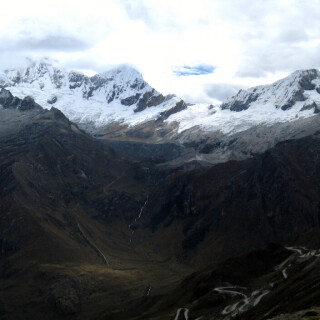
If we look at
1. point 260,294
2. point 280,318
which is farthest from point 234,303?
point 280,318

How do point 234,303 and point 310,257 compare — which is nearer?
point 234,303

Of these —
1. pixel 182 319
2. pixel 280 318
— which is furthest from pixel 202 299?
pixel 280 318

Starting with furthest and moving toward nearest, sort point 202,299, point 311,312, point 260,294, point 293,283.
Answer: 1. point 202,299
2. point 260,294
3. point 293,283
4. point 311,312

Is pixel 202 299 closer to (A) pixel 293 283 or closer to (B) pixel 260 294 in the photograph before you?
(B) pixel 260 294

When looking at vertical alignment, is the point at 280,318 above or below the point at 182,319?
above

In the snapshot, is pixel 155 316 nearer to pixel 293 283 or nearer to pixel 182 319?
pixel 182 319

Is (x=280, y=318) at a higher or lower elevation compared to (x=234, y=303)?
higher

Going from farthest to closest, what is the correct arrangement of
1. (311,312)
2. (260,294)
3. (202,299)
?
(202,299) < (260,294) < (311,312)

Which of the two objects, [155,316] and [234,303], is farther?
[155,316]

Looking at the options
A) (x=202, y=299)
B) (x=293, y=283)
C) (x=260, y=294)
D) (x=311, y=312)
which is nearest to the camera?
(x=311, y=312)
